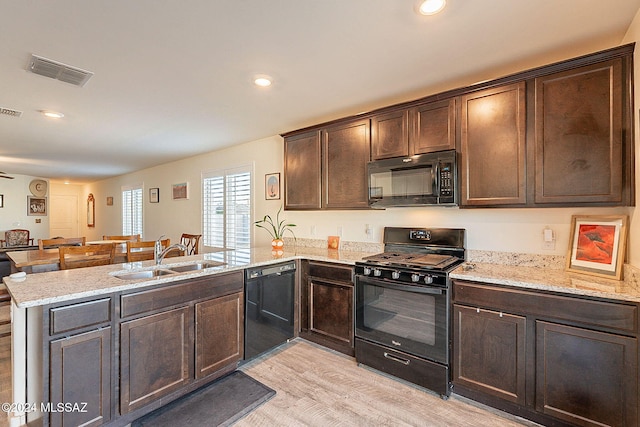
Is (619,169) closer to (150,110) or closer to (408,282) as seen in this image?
(408,282)

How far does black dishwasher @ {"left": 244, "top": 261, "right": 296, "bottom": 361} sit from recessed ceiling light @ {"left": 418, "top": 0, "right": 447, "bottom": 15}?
2.22m

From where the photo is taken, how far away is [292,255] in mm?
3059

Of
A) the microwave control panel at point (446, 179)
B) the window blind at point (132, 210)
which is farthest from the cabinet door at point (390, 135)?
the window blind at point (132, 210)

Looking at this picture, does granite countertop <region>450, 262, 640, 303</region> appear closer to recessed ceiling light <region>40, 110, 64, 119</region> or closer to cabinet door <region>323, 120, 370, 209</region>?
cabinet door <region>323, 120, 370, 209</region>

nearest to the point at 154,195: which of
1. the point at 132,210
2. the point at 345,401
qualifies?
the point at 132,210

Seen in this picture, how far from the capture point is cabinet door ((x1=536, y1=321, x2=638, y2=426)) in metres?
1.58

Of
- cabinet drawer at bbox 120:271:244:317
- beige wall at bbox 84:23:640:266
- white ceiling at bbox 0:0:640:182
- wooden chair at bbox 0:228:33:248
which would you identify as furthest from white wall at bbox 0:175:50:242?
cabinet drawer at bbox 120:271:244:317

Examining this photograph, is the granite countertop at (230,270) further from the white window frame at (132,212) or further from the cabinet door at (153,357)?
the white window frame at (132,212)

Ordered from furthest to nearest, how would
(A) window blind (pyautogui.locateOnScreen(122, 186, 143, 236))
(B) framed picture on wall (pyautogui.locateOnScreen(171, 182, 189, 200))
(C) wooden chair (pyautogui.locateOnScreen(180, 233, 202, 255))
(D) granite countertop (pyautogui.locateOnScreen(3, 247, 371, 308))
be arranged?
(A) window blind (pyautogui.locateOnScreen(122, 186, 143, 236)) → (B) framed picture on wall (pyautogui.locateOnScreen(171, 182, 189, 200)) → (C) wooden chair (pyautogui.locateOnScreen(180, 233, 202, 255)) → (D) granite countertop (pyautogui.locateOnScreen(3, 247, 371, 308))

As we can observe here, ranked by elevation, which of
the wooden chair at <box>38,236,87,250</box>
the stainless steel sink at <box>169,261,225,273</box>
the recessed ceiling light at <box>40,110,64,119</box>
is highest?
the recessed ceiling light at <box>40,110,64,119</box>

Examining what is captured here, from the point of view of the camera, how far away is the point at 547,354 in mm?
1794

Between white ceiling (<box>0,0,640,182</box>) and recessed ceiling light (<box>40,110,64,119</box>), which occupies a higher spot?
white ceiling (<box>0,0,640,182</box>)

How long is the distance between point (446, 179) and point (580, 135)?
33.7 inches

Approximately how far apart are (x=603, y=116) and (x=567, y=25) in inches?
24.0
